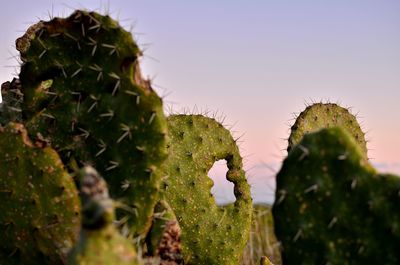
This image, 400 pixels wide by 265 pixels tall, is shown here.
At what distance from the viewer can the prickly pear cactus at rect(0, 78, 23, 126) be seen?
306 centimetres

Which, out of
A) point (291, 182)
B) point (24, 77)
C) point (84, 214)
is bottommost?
point (84, 214)

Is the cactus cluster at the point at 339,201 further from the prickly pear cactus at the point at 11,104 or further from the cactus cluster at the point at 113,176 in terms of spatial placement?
the prickly pear cactus at the point at 11,104

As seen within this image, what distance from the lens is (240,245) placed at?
3.75m

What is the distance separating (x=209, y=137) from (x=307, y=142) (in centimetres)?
162

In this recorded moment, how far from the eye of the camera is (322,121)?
388cm

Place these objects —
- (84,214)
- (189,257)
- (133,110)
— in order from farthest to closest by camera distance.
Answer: (189,257) < (133,110) < (84,214)

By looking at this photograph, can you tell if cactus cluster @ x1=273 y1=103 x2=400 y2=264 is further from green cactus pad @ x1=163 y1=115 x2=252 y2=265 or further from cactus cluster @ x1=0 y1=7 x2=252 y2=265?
green cactus pad @ x1=163 y1=115 x2=252 y2=265

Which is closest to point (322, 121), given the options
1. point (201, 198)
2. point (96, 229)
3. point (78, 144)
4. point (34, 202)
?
point (201, 198)

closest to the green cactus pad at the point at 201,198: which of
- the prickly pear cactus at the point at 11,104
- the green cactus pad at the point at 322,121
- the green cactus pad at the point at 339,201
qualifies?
the green cactus pad at the point at 322,121

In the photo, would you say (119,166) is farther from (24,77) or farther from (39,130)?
(24,77)

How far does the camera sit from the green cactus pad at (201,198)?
11.7ft

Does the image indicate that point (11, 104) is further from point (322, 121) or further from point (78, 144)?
point (322, 121)

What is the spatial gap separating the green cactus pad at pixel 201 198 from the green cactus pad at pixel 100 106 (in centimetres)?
82

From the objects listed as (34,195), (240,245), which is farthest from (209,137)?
(34,195)
